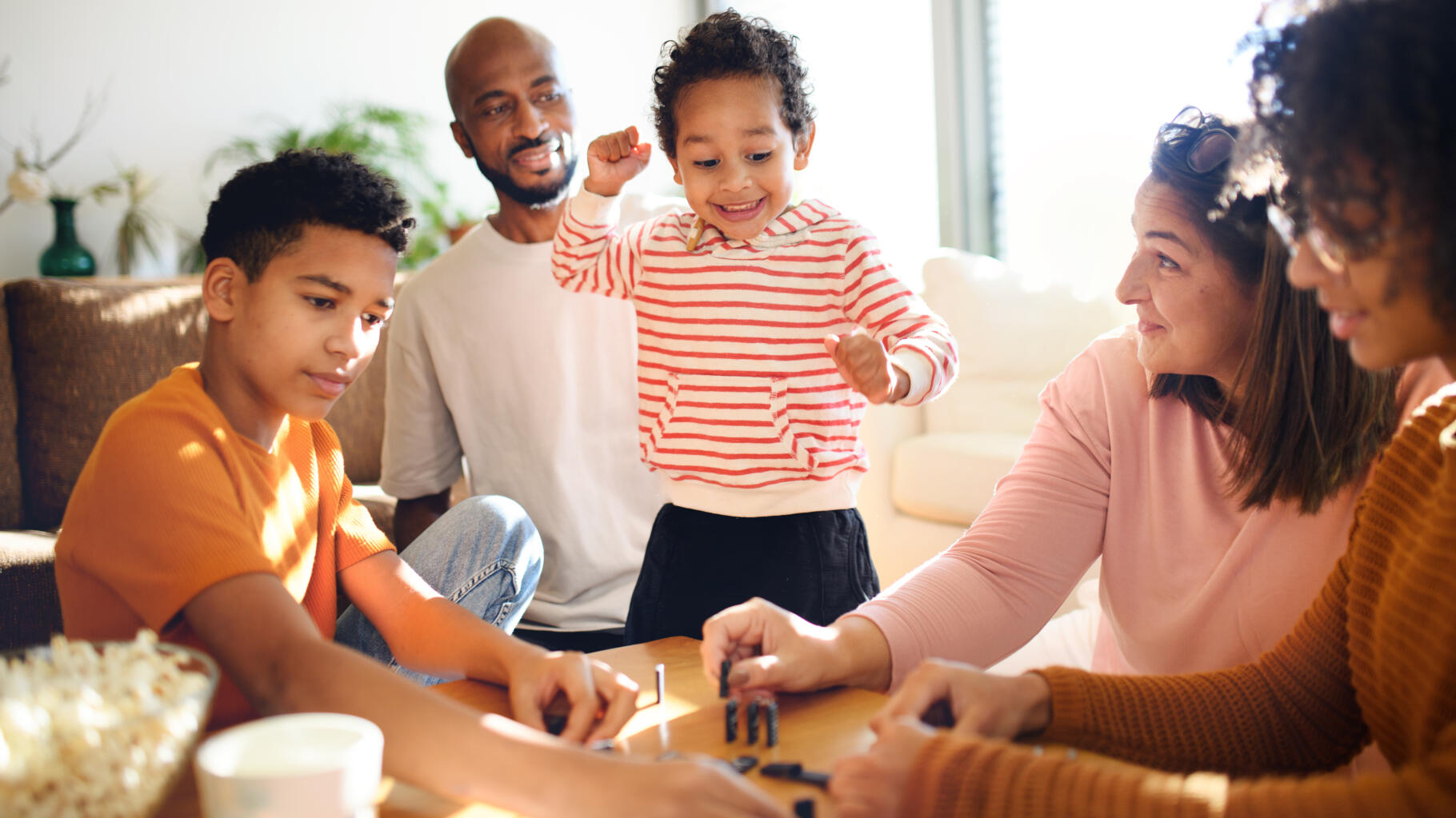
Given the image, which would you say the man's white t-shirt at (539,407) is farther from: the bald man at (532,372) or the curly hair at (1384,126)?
the curly hair at (1384,126)

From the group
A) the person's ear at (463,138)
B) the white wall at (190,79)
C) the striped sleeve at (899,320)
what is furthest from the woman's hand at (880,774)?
the white wall at (190,79)

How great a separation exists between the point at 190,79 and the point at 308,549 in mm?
3293

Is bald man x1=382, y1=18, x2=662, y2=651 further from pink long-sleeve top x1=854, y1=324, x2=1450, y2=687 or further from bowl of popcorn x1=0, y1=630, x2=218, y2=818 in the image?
bowl of popcorn x1=0, y1=630, x2=218, y2=818

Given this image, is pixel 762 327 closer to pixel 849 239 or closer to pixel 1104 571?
pixel 849 239

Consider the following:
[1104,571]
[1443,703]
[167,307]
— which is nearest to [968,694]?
[1443,703]

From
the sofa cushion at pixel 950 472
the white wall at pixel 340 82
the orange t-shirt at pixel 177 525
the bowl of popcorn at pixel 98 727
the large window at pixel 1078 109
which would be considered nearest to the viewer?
Answer: the bowl of popcorn at pixel 98 727

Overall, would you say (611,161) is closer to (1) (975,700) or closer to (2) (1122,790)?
(1) (975,700)

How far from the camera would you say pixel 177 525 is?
0.94 m

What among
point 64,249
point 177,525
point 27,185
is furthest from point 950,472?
point 27,185

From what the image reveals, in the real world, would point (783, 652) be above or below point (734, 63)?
below

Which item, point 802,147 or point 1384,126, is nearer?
point 1384,126

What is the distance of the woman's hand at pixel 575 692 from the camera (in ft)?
2.87

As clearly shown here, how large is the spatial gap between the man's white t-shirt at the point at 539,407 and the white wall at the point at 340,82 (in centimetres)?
166

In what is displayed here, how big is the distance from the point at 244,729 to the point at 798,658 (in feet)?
1.53
